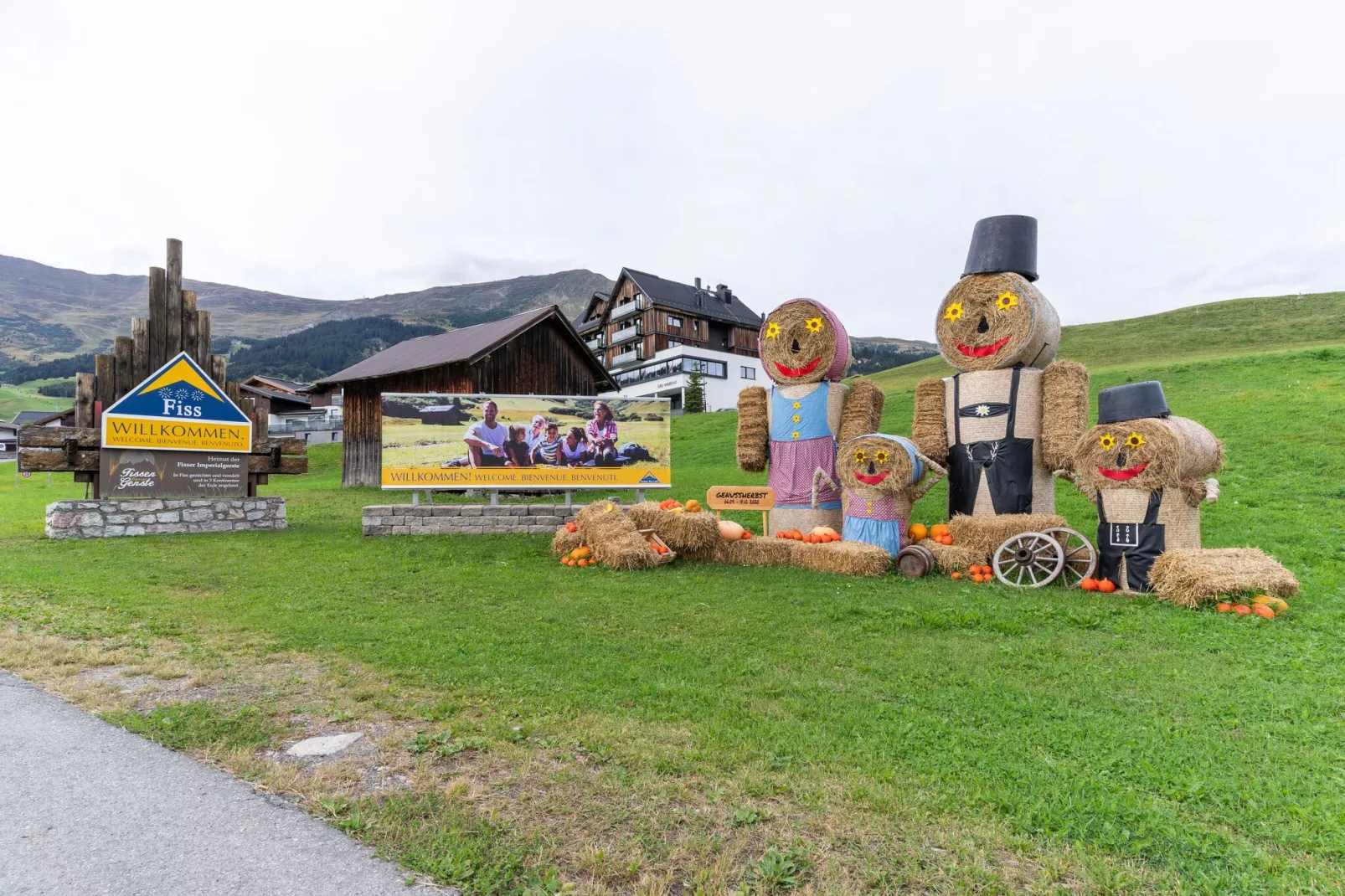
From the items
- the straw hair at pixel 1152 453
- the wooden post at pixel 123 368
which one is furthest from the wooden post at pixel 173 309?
the straw hair at pixel 1152 453

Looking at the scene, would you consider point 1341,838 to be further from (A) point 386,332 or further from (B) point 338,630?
(A) point 386,332

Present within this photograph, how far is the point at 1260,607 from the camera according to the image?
21.5ft

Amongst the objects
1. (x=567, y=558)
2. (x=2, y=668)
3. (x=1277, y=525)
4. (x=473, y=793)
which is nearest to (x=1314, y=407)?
(x=1277, y=525)

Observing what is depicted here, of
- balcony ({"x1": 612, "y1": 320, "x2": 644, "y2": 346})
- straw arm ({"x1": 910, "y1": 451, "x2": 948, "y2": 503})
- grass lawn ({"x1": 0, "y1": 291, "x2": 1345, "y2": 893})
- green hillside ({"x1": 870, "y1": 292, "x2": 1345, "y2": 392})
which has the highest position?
balcony ({"x1": 612, "y1": 320, "x2": 644, "y2": 346})

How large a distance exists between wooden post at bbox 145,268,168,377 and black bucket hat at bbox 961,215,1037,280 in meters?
15.1

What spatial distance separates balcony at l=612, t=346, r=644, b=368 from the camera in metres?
61.2

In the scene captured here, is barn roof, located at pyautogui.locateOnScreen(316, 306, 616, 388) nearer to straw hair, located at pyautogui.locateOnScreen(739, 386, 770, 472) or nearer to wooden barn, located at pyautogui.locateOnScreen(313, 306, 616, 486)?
wooden barn, located at pyautogui.locateOnScreen(313, 306, 616, 486)

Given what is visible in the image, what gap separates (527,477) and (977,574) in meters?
8.77

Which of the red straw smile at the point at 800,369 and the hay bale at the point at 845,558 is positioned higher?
the red straw smile at the point at 800,369

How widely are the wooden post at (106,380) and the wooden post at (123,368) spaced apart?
0.04m

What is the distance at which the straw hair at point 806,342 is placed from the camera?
10359 mm

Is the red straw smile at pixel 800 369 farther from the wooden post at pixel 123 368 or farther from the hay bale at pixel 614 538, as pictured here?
the wooden post at pixel 123 368

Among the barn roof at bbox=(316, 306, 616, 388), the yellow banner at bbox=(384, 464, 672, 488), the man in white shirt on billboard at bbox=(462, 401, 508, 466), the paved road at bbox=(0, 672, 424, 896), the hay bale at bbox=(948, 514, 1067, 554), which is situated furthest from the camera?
the barn roof at bbox=(316, 306, 616, 388)

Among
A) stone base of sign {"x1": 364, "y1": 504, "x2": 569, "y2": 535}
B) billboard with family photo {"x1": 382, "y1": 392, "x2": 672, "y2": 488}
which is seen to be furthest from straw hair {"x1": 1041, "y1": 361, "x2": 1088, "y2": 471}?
stone base of sign {"x1": 364, "y1": 504, "x2": 569, "y2": 535}
